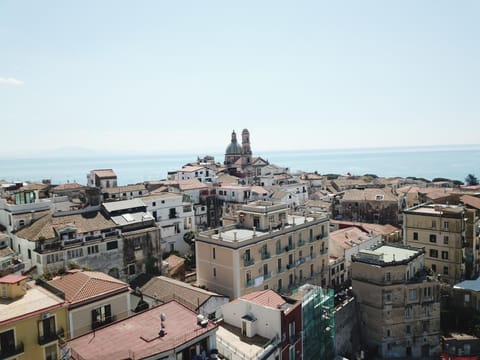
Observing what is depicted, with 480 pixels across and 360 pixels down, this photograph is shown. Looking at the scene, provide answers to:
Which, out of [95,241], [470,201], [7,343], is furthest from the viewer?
[470,201]

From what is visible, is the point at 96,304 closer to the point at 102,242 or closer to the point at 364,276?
the point at 102,242

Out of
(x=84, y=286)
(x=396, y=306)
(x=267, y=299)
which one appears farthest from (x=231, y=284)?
(x=396, y=306)

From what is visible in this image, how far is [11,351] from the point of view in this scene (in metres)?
17.5

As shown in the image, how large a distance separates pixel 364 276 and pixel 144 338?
25507 mm

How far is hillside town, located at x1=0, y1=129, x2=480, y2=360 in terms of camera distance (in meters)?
20.1

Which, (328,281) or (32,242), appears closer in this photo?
(32,242)

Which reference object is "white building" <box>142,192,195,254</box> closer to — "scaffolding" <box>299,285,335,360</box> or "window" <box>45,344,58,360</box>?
"scaffolding" <box>299,285,335,360</box>

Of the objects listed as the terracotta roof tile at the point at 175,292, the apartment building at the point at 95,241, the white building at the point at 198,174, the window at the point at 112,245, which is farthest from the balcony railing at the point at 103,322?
the white building at the point at 198,174

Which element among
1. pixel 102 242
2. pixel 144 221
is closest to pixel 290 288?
pixel 144 221

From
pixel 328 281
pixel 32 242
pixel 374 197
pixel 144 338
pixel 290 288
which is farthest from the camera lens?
pixel 374 197

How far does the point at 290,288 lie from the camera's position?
1604 inches

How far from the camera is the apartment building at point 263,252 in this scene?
36.2 meters

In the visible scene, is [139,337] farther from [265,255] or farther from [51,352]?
[265,255]

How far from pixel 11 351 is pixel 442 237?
45042 millimetres
